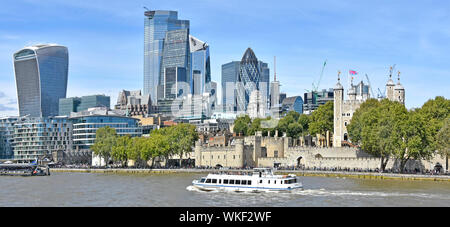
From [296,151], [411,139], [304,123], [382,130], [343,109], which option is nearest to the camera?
[411,139]

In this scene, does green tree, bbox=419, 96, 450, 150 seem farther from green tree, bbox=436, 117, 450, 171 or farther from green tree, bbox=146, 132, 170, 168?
green tree, bbox=146, 132, 170, 168

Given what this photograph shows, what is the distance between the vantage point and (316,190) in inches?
2953

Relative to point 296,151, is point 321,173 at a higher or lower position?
lower

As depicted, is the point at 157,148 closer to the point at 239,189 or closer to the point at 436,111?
the point at 436,111

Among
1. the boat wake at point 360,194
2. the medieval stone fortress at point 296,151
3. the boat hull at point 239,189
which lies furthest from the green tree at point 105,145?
the boat wake at point 360,194

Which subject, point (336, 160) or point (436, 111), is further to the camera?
point (336, 160)

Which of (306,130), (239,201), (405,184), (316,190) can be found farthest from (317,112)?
(239,201)

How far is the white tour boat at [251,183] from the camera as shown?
7562cm

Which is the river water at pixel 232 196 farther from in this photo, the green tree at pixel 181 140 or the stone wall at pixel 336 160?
the green tree at pixel 181 140

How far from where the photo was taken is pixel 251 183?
77188mm

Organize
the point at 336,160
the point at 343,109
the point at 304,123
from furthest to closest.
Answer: the point at 304,123 < the point at 343,109 < the point at 336,160

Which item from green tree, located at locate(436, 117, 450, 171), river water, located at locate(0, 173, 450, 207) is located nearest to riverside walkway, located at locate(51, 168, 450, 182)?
river water, located at locate(0, 173, 450, 207)

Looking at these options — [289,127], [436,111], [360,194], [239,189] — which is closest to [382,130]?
[436,111]

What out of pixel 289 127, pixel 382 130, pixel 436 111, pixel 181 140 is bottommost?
pixel 181 140
